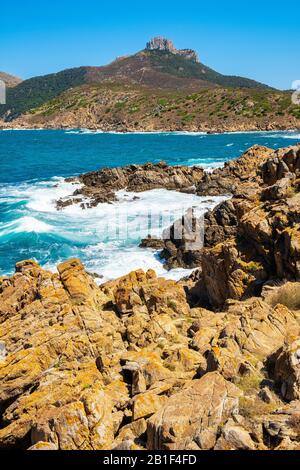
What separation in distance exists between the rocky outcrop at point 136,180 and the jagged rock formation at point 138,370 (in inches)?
1346

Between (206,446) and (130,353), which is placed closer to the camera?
(206,446)

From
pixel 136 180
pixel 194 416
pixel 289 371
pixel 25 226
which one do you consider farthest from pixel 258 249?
pixel 136 180

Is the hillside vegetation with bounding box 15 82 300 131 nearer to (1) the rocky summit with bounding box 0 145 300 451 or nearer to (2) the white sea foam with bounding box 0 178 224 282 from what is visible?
(2) the white sea foam with bounding box 0 178 224 282

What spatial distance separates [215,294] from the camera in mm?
21484

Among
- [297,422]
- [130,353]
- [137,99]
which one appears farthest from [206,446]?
[137,99]

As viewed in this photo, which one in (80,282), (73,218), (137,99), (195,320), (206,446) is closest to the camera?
(206,446)

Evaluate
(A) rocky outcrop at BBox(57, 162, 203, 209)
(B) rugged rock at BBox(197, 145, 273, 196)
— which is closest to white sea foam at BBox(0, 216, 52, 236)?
(A) rocky outcrop at BBox(57, 162, 203, 209)

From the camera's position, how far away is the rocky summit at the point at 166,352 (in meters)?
8.91

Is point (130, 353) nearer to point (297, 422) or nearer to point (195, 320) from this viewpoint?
point (195, 320)

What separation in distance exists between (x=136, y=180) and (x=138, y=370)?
47.3 m

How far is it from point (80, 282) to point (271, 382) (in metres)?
11.6

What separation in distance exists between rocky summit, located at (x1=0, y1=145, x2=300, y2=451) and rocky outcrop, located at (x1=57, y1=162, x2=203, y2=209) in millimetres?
30905

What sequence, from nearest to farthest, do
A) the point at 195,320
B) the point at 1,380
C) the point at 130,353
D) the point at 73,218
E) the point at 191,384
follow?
the point at 191,384
the point at 1,380
the point at 130,353
the point at 195,320
the point at 73,218

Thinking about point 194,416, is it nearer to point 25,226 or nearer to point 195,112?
point 25,226
